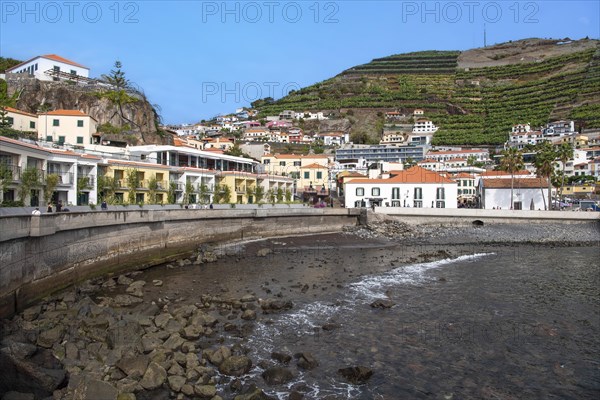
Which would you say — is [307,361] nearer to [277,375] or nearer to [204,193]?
[277,375]

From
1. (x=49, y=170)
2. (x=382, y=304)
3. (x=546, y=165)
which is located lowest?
(x=382, y=304)

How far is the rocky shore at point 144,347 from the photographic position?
13164 millimetres

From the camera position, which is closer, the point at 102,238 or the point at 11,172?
the point at 102,238

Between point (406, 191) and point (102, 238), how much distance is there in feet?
174

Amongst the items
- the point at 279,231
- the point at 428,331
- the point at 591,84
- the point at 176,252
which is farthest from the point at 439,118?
the point at 428,331

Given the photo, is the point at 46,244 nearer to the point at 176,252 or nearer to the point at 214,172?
the point at 176,252

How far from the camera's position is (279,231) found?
52.2 meters

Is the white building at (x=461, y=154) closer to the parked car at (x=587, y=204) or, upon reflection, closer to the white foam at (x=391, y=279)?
the parked car at (x=587, y=204)

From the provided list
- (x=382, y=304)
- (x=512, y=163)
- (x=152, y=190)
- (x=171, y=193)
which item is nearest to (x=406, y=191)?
(x=512, y=163)

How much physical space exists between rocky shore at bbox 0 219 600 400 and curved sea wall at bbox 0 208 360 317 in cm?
125

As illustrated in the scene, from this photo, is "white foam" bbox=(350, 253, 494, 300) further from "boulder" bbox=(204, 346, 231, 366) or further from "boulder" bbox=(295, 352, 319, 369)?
"boulder" bbox=(204, 346, 231, 366)

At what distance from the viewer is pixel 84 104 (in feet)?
233

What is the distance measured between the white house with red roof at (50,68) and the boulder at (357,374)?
79285 millimetres

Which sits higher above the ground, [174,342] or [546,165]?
[546,165]
